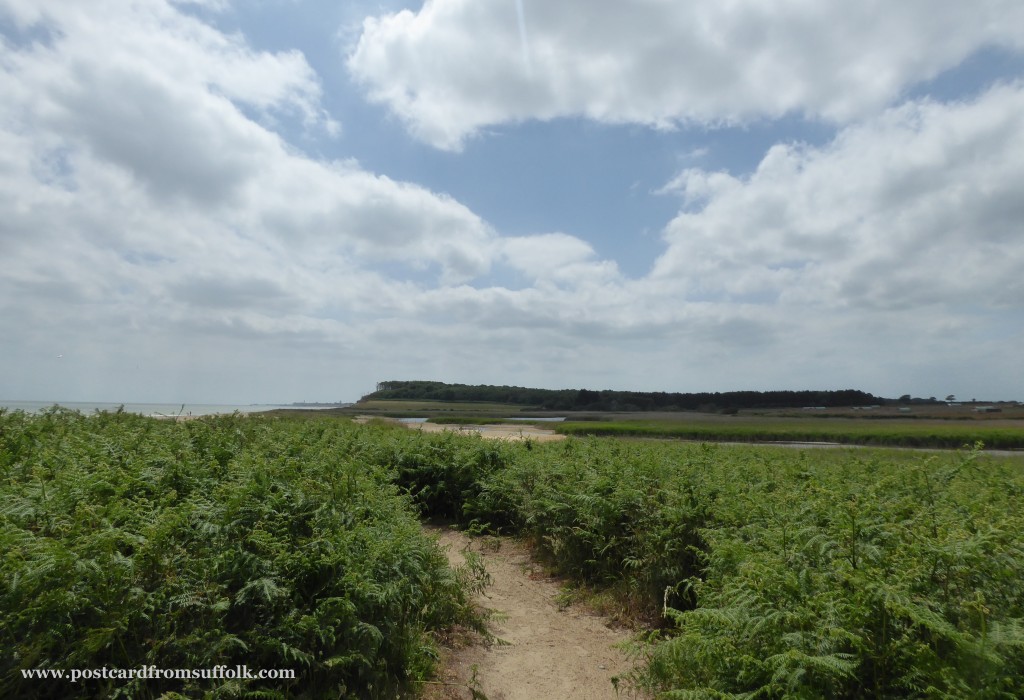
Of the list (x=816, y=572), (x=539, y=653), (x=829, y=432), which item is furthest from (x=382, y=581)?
(x=829, y=432)

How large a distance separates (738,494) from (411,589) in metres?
3.95

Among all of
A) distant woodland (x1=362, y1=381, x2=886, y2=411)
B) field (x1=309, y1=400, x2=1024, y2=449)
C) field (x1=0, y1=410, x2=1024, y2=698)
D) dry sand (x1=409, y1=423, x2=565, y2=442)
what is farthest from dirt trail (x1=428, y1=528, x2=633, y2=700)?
distant woodland (x1=362, y1=381, x2=886, y2=411)

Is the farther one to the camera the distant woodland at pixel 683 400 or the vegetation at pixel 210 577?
the distant woodland at pixel 683 400

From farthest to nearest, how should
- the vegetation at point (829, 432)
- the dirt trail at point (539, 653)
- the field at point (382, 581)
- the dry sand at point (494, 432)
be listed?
the vegetation at point (829, 432)
the dry sand at point (494, 432)
the dirt trail at point (539, 653)
the field at point (382, 581)

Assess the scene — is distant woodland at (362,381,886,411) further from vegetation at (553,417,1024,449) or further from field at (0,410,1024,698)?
field at (0,410,1024,698)

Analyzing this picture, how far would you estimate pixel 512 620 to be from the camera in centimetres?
711

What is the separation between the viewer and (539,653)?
20.4 feet

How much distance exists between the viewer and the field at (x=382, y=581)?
3115 mm

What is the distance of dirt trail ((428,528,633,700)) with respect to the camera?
5.34 metres

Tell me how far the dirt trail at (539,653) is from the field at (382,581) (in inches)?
15.9

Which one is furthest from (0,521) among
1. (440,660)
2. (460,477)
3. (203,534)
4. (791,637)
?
(460,477)

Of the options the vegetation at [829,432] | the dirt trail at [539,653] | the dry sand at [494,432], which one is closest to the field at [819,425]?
the vegetation at [829,432]

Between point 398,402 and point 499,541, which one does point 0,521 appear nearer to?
point 499,541

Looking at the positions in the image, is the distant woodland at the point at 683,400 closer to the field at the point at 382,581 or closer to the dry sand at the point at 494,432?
the dry sand at the point at 494,432
